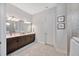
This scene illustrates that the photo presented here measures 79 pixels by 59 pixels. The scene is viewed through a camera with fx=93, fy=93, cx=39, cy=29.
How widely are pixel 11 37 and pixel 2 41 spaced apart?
0.28 metres

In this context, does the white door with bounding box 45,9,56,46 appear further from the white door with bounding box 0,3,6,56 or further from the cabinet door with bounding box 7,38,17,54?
the white door with bounding box 0,3,6,56

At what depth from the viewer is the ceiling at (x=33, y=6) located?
7.19 feet

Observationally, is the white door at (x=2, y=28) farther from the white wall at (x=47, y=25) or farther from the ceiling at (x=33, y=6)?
the white wall at (x=47, y=25)

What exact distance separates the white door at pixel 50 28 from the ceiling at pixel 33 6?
240mm

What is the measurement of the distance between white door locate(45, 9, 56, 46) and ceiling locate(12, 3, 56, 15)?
0.24 metres

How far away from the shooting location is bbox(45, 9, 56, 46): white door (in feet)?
7.77

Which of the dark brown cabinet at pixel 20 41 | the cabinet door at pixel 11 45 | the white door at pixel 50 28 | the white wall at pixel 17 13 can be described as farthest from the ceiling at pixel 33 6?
the cabinet door at pixel 11 45

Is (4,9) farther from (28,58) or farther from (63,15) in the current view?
(63,15)

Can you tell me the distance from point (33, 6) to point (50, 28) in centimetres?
69

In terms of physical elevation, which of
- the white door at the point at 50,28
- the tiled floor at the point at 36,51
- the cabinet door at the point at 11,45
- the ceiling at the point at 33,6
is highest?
the ceiling at the point at 33,6

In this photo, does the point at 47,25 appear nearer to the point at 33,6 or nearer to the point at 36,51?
the point at 33,6

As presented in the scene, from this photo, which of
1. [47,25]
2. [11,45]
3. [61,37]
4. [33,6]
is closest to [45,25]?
[47,25]

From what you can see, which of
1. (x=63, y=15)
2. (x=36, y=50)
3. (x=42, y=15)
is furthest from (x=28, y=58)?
(x=63, y=15)

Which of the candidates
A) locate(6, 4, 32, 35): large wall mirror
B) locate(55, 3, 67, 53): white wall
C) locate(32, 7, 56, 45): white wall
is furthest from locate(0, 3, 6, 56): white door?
locate(55, 3, 67, 53): white wall
